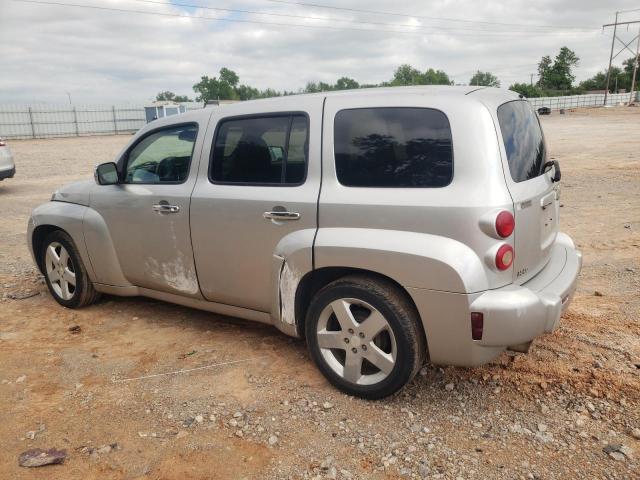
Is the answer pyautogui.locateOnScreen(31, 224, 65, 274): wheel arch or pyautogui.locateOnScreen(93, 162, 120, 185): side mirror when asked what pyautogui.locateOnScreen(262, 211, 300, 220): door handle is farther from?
pyautogui.locateOnScreen(31, 224, 65, 274): wheel arch

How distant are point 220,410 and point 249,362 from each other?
621mm

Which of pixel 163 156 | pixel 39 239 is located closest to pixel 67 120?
pixel 39 239

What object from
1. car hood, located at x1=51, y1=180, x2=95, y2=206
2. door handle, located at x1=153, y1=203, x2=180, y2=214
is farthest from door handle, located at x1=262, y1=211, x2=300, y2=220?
car hood, located at x1=51, y1=180, x2=95, y2=206

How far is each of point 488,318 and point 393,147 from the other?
1.07 m

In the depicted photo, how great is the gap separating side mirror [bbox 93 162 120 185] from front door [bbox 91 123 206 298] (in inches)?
2.9

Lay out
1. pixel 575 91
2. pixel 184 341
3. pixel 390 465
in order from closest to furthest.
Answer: pixel 390 465 < pixel 184 341 < pixel 575 91

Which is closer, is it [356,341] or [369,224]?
[369,224]

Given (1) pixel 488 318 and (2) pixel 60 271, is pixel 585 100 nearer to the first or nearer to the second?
(2) pixel 60 271

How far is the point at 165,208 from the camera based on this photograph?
404 centimetres

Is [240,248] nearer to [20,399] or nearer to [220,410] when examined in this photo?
[220,410]

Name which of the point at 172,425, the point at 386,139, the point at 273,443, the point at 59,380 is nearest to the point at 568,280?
the point at 386,139

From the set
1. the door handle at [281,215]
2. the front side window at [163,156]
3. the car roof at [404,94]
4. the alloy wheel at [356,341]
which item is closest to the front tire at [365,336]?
the alloy wheel at [356,341]

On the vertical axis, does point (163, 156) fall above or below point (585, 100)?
below

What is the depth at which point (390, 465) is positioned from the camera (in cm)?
272
